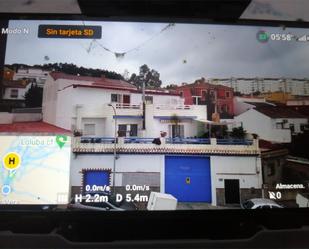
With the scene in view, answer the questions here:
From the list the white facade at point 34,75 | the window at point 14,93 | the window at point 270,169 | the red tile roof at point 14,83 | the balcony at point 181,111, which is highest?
the white facade at point 34,75

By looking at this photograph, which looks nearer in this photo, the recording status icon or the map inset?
the map inset

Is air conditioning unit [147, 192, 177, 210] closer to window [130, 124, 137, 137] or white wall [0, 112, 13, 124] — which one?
window [130, 124, 137, 137]

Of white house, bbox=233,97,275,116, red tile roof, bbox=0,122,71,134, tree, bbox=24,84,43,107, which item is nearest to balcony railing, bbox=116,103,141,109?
red tile roof, bbox=0,122,71,134

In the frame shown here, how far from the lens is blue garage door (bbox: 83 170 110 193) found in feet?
4.85

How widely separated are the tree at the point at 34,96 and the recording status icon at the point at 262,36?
110cm

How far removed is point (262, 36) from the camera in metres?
1.61

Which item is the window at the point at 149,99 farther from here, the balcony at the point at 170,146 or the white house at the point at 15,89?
the white house at the point at 15,89

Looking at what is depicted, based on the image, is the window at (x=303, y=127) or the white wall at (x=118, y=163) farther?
the window at (x=303, y=127)

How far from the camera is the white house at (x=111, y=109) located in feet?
5.01

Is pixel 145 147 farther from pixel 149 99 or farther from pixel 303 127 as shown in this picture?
pixel 303 127

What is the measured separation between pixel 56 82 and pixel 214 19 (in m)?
0.84

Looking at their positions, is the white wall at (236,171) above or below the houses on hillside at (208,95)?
below

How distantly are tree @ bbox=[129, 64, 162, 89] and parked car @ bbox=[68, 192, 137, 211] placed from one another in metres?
0.55

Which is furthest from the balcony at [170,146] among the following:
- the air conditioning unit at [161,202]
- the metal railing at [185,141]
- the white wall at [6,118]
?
the white wall at [6,118]
